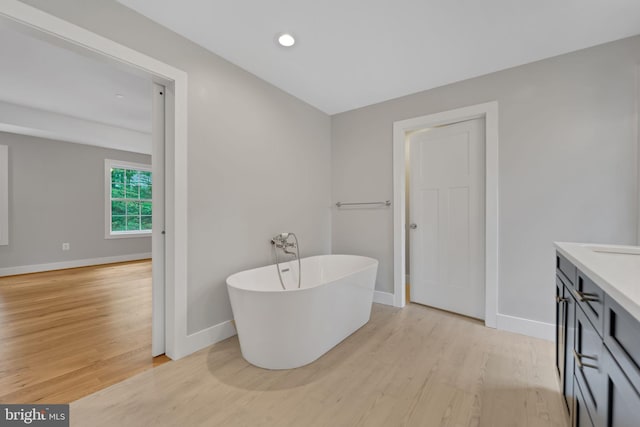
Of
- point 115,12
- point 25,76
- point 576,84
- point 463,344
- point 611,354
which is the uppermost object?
point 25,76

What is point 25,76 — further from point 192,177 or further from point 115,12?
point 192,177

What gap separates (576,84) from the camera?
2.17 meters

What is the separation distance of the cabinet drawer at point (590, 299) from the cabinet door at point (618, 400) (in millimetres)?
105

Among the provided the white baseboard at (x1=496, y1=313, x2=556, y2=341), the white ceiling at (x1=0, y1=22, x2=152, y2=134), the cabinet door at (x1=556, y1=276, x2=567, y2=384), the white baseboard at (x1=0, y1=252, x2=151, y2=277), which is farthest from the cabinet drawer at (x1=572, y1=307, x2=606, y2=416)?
the white baseboard at (x1=0, y1=252, x2=151, y2=277)

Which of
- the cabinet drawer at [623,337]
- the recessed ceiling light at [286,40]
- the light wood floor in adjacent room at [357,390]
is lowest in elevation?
the light wood floor in adjacent room at [357,390]

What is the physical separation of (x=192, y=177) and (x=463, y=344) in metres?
2.50

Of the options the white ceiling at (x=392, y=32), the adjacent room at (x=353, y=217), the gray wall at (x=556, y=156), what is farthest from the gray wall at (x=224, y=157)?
the gray wall at (x=556, y=156)

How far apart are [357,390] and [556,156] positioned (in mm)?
2362

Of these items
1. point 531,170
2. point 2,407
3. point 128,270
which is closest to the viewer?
point 2,407

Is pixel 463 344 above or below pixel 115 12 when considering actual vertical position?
below

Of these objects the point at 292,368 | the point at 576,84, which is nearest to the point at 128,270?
the point at 292,368

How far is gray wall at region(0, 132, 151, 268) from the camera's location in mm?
4391

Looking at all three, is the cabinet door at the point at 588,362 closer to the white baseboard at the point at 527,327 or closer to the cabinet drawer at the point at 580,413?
the cabinet drawer at the point at 580,413

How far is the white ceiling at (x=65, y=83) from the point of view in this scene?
2465 mm
